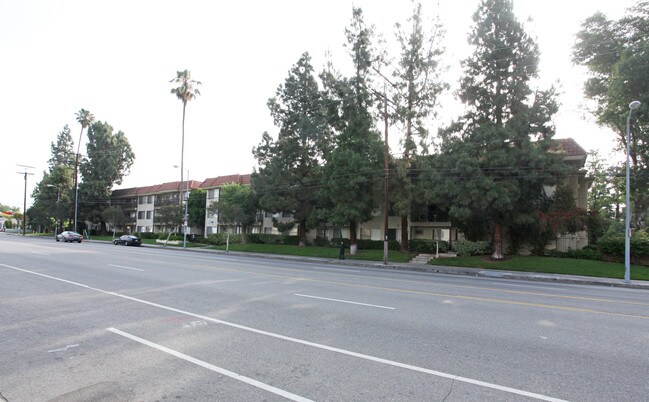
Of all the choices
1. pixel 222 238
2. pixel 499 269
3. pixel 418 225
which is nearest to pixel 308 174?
pixel 418 225

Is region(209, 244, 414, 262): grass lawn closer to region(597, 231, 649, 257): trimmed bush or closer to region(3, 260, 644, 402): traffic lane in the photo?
region(597, 231, 649, 257): trimmed bush

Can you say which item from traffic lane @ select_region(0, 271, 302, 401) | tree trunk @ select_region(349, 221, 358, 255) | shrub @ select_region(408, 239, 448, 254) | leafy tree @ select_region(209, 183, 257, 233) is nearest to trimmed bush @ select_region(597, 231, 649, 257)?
shrub @ select_region(408, 239, 448, 254)

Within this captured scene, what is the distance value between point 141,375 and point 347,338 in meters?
2.99

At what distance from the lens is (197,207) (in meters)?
60.6

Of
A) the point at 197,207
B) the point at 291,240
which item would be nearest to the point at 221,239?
the point at 291,240

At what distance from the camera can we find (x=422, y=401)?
3979 mm

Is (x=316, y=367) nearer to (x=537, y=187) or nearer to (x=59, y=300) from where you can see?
(x=59, y=300)

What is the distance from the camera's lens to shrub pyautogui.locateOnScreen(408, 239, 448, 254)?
112 feet

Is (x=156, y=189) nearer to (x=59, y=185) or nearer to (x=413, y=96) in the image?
(x=59, y=185)

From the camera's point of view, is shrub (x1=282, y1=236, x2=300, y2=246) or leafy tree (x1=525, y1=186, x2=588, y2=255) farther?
shrub (x1=282, y1=236, x2=300, y2=246)

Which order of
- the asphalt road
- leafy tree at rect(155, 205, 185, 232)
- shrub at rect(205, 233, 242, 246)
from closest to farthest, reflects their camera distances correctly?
the asphalt road
shrub at rect(205, 233, 242, 246)
leafy tree at rect(155, 205, 185, 232)

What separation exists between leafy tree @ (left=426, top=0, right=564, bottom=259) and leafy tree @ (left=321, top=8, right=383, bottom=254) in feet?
19.3

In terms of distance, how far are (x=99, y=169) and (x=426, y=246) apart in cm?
6319

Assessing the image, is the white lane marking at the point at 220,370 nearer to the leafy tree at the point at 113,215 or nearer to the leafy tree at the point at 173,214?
the leafy tree at the point at 173,214
